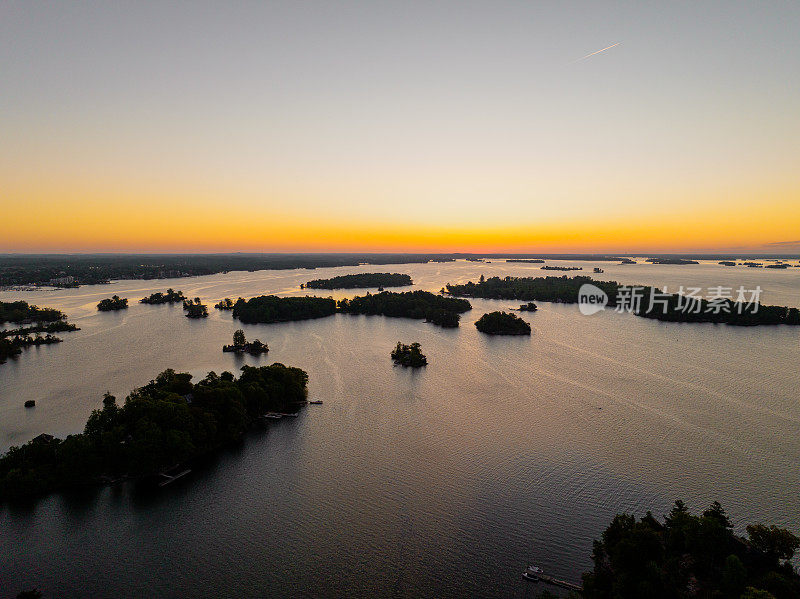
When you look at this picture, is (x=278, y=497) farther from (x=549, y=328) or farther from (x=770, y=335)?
(x=770, y=335)

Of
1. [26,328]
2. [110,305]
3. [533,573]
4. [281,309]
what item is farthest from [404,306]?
[533,573]

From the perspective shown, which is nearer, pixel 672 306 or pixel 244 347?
pixel 244 347

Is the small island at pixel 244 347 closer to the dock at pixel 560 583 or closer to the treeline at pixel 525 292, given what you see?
the dock at pixel 560 583

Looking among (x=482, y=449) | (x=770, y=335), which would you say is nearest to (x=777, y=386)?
(x=770, y=335)

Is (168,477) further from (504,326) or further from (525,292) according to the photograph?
(525,292)

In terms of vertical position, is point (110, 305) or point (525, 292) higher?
point (110, 305)

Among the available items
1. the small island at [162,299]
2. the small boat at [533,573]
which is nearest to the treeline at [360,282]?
the small island at [162,299]
